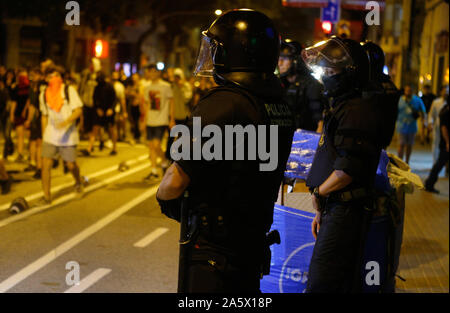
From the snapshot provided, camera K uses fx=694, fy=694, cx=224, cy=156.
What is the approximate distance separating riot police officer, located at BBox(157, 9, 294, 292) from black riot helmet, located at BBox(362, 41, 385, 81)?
5.87 feet

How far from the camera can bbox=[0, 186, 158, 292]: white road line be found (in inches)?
232

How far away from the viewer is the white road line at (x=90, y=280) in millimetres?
5816

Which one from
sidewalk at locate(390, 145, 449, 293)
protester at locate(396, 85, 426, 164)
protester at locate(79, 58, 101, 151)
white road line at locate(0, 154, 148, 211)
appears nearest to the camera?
sidewalk at locate(390, 145, 449, 293)

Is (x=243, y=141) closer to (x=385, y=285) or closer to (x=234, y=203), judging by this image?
(x=234, y=203)

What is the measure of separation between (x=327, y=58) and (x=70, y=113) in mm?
6079

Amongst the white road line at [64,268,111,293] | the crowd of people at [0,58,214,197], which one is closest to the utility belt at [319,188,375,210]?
the white road line at [64,268,111,293]

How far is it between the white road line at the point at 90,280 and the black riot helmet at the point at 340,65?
2.81 m

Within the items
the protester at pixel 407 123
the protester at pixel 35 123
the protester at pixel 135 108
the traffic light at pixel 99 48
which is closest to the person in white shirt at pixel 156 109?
the protester at pixel 35 123

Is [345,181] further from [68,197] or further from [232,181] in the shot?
[68,197]

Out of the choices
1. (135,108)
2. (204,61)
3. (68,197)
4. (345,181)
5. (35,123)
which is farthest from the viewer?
(135,108)

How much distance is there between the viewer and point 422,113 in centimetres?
1507

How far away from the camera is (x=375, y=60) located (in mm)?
5023

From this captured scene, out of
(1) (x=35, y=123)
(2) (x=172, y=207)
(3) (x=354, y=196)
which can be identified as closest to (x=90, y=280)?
(3) (x=354, y=196)

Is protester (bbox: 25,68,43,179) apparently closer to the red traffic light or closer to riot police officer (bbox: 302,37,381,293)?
the red traffic light
